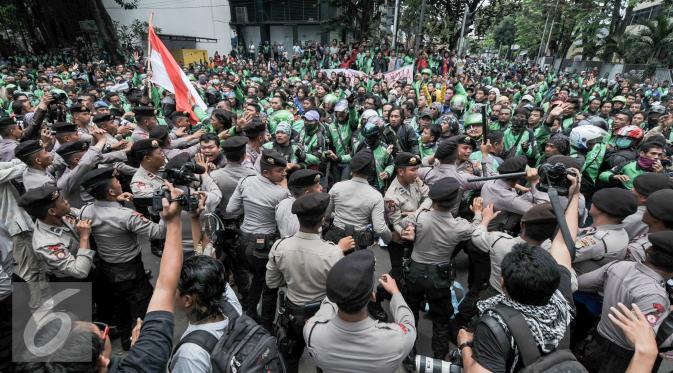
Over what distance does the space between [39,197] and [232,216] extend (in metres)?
1.68

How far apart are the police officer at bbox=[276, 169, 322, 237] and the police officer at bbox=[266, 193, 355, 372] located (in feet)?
1.59

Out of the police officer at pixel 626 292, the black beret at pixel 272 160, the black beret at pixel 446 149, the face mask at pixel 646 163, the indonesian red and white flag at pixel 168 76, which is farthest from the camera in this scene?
the indonesian red and white flag at pixel 168 76

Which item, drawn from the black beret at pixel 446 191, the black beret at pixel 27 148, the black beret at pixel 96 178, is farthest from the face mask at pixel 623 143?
the black beret at pixel 27 148

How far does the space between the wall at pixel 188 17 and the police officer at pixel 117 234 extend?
2869 cm

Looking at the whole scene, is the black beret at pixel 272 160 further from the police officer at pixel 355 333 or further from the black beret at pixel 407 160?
the police officer at pixel 355 333

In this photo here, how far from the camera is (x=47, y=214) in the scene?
2.91 meters

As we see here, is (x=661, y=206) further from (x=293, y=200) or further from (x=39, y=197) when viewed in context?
(x=39, y=197)

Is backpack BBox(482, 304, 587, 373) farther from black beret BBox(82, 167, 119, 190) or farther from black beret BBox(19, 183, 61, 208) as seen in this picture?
black beret BBox(19, 183, 61, 208)

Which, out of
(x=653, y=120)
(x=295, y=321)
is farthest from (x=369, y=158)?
(x=653, y=120)

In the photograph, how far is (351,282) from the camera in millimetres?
1824

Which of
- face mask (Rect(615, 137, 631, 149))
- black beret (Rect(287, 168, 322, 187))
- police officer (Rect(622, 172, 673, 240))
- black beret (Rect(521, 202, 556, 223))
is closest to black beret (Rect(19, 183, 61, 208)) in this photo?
black beret (Rect(287, 168, 322, 187))

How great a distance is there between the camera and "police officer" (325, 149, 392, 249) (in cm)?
351

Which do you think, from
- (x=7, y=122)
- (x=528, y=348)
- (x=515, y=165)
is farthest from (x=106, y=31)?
(x=528, y=348)

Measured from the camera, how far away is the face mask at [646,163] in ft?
15.0
